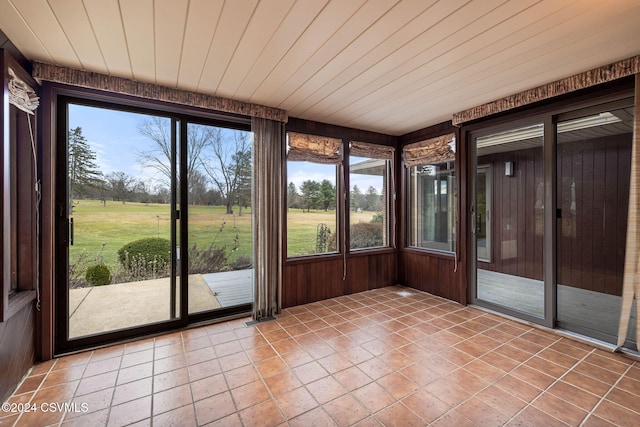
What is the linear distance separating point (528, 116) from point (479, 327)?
2.28 metres

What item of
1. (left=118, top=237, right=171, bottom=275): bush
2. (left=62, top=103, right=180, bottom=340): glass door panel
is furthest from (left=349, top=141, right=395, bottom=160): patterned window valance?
(left=118, top=237, right=171, bottom=275): bush

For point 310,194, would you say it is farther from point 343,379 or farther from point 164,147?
point 343,379

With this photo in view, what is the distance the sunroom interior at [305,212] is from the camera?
67.0 inches

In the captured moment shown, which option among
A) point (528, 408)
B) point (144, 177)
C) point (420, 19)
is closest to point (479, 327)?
point (528, 408)

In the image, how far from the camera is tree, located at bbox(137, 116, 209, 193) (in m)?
2.73

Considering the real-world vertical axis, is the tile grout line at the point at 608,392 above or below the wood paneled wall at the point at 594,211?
below

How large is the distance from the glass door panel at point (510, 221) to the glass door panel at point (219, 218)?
288 cm

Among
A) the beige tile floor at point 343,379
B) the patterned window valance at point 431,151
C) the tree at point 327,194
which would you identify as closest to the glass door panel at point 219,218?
the beige tile floor at point 343,379

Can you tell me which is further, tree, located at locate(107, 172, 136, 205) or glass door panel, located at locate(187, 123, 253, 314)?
glass door panel, located at locate(187, 123, 253, 314)

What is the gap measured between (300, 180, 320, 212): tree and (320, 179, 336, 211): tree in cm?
6

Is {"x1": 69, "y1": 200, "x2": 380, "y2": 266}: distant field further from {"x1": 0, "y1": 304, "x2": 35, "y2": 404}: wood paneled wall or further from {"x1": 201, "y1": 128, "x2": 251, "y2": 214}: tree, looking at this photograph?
{"x1": 0, "y1": 304, "x2": 35, "y2": 404}: wood paneled wall

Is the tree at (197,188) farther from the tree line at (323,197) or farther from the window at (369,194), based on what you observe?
the window at (369,194)

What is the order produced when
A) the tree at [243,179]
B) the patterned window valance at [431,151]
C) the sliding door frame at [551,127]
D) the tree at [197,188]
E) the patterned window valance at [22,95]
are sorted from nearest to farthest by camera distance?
1. the patterned window valance at [22,95]
2. the sliding door frame at [551,127]
3. the tree at [197,188]
4. the tree at [243,179]
5. the patterned window valance at [431,151]

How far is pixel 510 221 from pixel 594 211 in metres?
0.82
